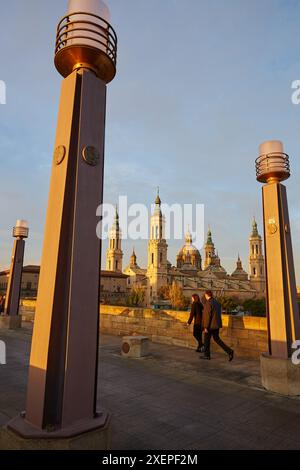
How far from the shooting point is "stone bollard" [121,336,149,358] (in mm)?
8703

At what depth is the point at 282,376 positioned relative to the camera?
5.87 metres

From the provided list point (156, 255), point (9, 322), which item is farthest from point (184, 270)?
point (9, 322)

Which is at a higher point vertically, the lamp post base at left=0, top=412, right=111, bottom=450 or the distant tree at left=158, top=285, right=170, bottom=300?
the distant tree at left=158, top=285, right=170, bottom=300

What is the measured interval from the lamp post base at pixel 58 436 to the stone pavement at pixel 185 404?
1.71ft

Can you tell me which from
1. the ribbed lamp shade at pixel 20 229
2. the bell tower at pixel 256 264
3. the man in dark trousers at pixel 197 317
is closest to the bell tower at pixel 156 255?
the bell tower at pixel 256 264

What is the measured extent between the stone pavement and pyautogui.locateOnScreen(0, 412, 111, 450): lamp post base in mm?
523

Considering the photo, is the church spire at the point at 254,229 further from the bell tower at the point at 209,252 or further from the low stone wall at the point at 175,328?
the low stone wall at the point at 175,328

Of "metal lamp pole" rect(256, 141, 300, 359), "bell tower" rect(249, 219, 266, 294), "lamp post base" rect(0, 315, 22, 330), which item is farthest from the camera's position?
"bell tower" rect(249, 219, 266, 294)

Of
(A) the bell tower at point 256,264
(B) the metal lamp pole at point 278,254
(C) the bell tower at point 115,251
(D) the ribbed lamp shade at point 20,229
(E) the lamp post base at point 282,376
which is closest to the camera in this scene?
(E) the lamp post base at point 282,376

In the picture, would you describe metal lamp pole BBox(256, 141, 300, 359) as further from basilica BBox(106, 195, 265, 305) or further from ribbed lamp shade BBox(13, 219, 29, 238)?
basilica BBox(106, 195, 265, 305)

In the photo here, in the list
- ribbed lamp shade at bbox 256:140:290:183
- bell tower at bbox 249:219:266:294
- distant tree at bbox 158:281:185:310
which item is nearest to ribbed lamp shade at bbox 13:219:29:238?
ribbed lamp shade at bbox 256:140:290:183

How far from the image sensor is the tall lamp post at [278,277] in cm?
592

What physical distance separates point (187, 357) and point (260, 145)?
→ 19.9 feet

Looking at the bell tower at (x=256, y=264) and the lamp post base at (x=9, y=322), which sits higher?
the bell tower at (x=256, y=264)
